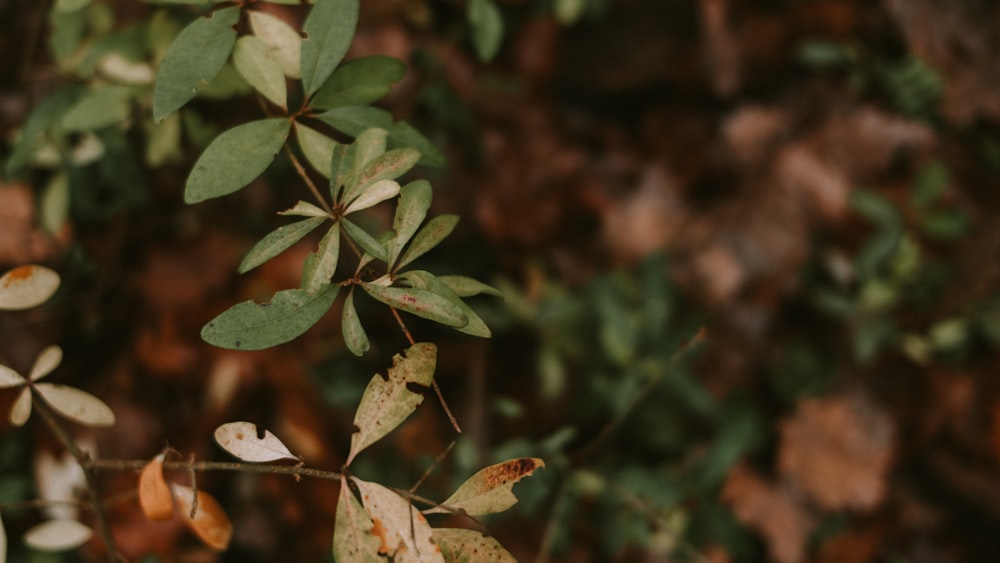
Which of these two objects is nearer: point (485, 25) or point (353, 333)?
point (353, 333)

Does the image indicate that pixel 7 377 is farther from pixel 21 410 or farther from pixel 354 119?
pixel 354 119

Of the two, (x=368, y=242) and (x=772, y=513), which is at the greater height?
(x=368, y=242)

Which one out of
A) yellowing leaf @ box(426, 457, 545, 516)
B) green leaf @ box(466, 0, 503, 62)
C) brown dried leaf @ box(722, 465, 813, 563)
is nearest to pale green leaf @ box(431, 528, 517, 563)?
yellowing leaf @ box(426, 457, 545, 516)

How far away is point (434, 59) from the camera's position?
64.1 inches

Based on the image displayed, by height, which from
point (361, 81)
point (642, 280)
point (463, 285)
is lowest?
point (642, 280)

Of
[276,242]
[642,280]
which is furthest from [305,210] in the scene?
[642,280]

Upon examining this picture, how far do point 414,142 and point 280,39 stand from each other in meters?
0.20

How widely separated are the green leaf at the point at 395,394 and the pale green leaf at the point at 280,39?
1.22 ft

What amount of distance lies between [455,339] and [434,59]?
74cm

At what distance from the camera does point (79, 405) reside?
79 centimetres

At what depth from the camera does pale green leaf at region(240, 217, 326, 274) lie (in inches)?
24.8

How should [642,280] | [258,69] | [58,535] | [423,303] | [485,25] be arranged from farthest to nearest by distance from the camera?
1. [642,280]
2. [485,25]
3. [58,535]
4. [258,69]
5. [423,303]

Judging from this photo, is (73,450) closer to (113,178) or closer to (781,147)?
(113,178)

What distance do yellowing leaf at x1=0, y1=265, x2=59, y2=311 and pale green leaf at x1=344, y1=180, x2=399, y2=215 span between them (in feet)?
1.31
